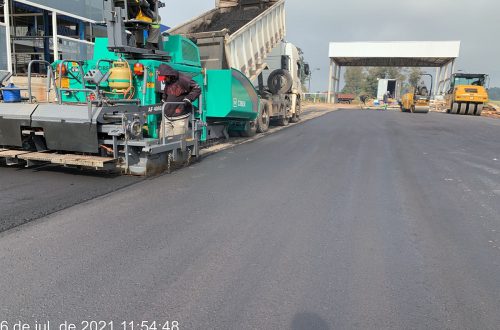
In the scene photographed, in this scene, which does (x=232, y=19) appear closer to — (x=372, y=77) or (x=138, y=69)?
(x=138, y=69)

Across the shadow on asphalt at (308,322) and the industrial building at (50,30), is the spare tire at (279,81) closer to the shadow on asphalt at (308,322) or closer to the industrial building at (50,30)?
the industrial building at (50,30)

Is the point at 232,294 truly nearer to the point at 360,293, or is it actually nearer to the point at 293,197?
the point at 360,293

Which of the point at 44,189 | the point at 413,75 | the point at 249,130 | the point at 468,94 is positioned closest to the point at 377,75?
the point at 413,75

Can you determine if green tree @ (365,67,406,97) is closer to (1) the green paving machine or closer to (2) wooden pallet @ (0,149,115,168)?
(1) the green paving machine

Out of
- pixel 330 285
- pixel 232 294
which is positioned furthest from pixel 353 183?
pixel 232 294

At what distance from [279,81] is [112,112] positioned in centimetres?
1046

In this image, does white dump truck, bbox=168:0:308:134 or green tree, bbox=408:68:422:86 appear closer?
white dump truck, bbox=168:0:308:134

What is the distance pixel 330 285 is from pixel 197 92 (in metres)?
5.08

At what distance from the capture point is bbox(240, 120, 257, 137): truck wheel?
12141 millimetres

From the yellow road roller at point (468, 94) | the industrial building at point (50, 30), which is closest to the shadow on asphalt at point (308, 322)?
the industrial building at point (50, 30)

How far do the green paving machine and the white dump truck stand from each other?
2.48 meters

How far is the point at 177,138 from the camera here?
22.7 ft

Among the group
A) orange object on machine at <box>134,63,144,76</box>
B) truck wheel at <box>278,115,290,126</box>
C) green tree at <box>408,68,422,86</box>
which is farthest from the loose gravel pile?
green tree at <box>408,68,422,86</box>

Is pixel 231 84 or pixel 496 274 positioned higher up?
pixel 231 84
